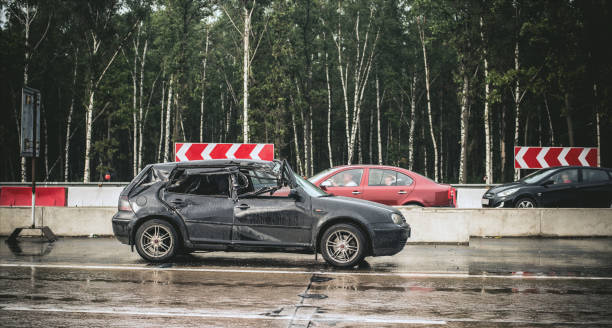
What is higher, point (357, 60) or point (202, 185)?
point (357, 60)

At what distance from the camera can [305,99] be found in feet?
166

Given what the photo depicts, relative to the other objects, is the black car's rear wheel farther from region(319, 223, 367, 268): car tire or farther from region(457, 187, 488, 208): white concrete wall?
region(319, 223, 367, 268): car tire

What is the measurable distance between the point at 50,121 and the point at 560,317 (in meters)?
59.4

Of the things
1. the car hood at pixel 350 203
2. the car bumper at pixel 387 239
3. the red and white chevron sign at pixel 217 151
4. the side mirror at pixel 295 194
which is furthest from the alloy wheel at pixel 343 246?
the red and white chevron sign at pixel 217 151

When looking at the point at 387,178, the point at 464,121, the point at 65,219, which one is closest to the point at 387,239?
the point at 387,178

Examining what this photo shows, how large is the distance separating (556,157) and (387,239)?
462 inches

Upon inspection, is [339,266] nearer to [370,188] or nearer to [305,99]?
[370,188]

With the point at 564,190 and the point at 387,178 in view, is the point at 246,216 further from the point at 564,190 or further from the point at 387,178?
the point at 564,190

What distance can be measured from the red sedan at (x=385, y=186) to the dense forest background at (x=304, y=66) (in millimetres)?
14082

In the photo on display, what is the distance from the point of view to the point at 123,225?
997 cm

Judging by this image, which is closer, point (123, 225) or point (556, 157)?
point (123, 225)

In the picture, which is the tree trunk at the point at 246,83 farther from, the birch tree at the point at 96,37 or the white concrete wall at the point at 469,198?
the white concrete wall at the point at 469,198

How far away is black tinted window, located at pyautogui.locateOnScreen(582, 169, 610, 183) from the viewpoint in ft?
56.4

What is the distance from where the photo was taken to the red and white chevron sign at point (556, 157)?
1893 centimetres
